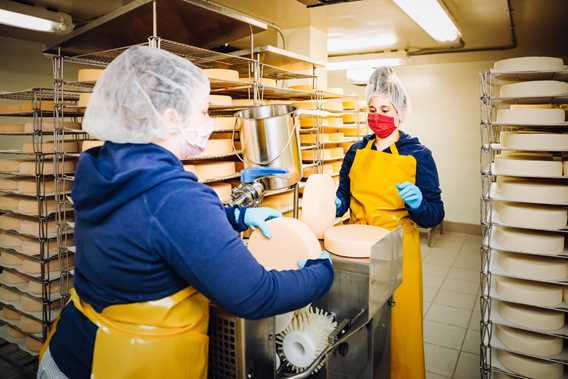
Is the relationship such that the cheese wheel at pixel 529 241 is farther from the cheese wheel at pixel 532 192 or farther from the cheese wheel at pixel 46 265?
the cheese wheel at pixel 46 265

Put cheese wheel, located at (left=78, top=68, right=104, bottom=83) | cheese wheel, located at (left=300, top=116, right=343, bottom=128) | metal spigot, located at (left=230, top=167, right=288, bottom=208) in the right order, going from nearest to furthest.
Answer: metal spigot, located at (left=230, top=167, right=288, bottom=208), cheese wheel, located at (left=78, top=68, right=104, bottom=83), cheese wheel, located at (left=300, top=116, right=343, bottom=128)

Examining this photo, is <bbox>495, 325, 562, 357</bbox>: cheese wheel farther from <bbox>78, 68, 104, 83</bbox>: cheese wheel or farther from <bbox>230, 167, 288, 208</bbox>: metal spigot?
<bbox>78, 68, 104, 83</bbox>: cheese wheel

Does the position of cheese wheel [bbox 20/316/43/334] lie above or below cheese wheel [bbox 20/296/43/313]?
below

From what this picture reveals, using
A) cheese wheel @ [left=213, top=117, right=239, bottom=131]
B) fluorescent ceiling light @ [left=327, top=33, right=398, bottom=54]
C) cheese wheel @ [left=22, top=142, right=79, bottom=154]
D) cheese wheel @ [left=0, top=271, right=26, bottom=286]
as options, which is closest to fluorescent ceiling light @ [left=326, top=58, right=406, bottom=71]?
fluorescent ceiling light @ [left=327, top=33, right=398, bottom=54]

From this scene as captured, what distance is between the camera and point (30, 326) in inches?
114

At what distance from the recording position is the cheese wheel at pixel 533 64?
173 cm

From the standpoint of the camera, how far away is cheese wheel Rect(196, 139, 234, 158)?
2.45 m

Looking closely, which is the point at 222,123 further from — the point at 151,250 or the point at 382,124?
the point at 151,250

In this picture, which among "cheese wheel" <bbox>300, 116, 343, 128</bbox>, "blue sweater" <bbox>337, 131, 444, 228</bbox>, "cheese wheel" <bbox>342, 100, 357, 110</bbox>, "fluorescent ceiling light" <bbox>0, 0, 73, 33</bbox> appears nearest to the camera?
"blue sweater" <bbox>337, 131, 444, 228</bbox>

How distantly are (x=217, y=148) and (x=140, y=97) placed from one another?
5.16ft

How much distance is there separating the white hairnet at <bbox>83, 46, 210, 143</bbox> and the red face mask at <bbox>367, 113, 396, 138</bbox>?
1155 mm

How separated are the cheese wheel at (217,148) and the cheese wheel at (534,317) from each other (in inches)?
69.7

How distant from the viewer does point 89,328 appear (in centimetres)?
99

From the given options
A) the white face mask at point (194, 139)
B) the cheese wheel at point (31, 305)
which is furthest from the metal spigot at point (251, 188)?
the cheese wheel at point (31, 305)
